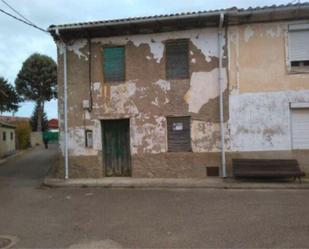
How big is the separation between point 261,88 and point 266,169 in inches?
105

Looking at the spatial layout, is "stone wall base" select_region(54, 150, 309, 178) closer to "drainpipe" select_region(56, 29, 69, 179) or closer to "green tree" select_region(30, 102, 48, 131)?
"drainpipe" select_region(56, 29, 69, 179)

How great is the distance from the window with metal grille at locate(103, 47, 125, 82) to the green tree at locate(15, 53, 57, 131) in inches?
1490

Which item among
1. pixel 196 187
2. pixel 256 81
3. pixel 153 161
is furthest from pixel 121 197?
pixel 256 81

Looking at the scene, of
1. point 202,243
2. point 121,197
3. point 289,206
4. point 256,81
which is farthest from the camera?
point 256,81

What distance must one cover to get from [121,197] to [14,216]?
3022 millimetres

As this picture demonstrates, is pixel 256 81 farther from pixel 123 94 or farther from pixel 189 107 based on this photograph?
pixel 123 94

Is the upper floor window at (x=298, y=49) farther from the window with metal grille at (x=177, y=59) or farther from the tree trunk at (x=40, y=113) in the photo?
the tree trunk at (x=40, y=113)

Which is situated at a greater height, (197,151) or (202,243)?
(197,151)

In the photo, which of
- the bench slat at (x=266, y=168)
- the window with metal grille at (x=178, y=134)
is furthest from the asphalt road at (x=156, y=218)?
the window with metal grille at (x=178, y=134)

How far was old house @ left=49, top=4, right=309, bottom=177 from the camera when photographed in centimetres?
1492

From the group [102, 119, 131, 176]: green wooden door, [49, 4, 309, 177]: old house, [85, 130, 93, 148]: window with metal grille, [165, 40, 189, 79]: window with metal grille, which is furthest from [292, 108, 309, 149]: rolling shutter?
[85, 130, 93, 148]: window with metal grille

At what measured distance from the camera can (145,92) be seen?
51.4 feet

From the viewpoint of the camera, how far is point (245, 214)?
965 cm

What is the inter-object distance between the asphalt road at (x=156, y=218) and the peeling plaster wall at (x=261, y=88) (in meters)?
2.61
